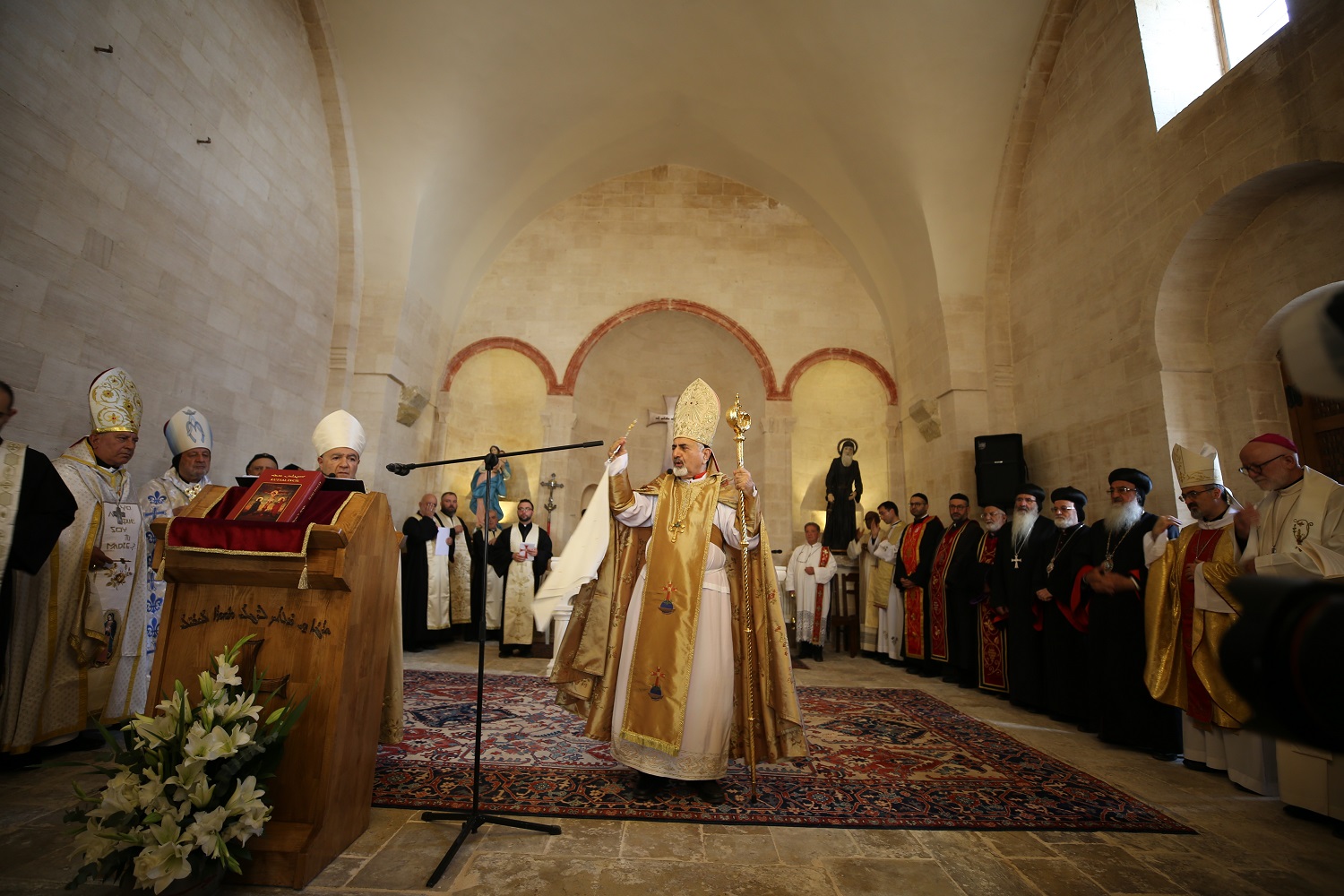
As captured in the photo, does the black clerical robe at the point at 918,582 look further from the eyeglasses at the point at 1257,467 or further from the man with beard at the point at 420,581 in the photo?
the man with beard at the point at 420,581

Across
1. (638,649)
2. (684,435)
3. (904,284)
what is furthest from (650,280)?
(638,649)

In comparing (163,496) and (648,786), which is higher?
(163,496)

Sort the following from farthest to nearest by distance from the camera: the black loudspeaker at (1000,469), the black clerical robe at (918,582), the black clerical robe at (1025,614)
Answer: the black loudspeaker at (1000,469) → the black clerical robe at (918,582) → the black clerical robe at (1025,614)

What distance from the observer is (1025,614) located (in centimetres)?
501

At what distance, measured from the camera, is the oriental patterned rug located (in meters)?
2.61

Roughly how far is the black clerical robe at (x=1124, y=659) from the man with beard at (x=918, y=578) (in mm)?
2144

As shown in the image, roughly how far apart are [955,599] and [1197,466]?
2753 mm

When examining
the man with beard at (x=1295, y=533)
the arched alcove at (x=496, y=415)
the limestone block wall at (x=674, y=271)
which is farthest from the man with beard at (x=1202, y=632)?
the arched alcove at (x=496, y=415)

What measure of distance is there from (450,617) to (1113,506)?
6.71 metres

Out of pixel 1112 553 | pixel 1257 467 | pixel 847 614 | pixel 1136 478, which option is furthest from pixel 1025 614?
pixel 847 614

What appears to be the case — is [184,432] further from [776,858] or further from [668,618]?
[776,858]

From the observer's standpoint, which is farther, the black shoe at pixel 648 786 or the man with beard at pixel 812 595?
the man with beard at pixel 812 595

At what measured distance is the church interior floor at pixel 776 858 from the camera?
79.2 inches

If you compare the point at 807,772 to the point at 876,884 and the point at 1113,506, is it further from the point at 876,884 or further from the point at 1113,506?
the point at 1113,506
